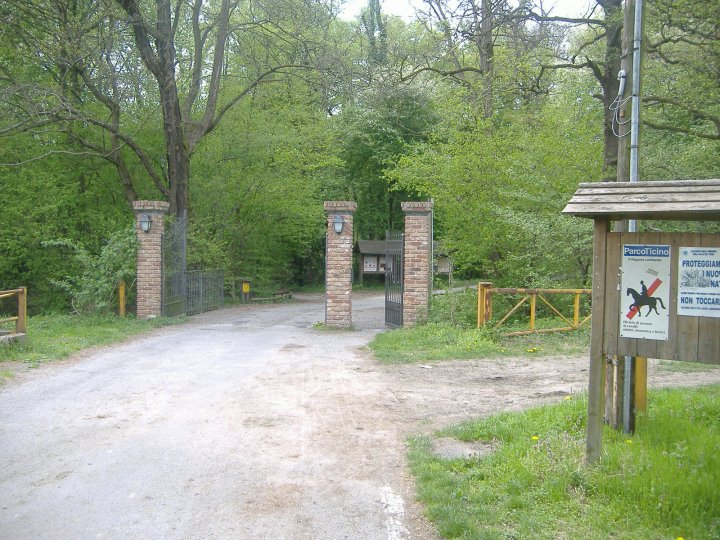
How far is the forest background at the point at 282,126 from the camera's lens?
1480 centimetres

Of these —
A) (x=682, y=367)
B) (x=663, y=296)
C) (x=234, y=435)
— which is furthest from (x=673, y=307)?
(x=682, y=367)

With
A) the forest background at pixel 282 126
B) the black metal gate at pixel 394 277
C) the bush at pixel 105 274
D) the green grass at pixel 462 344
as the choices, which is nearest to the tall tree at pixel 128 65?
the forest background at pixel 282 126

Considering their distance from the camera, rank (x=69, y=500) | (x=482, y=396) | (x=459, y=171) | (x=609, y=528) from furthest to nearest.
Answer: (x=459, y=171)
(x=482, y=396)
(x=69, y=500)
(x=609, y=528)

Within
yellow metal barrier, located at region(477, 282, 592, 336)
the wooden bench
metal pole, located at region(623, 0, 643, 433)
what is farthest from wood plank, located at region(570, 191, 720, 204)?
the wooden bench

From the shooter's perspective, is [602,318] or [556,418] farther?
[556,418]

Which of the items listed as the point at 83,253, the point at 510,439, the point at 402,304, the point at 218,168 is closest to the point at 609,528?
the point at 510,439

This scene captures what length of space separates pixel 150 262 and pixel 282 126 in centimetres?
1367

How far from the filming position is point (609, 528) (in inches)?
176

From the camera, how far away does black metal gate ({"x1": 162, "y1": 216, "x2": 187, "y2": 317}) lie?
18125 mm

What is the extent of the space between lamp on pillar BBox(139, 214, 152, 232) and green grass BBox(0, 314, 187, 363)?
2.41 meters

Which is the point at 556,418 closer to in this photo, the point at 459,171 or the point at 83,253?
the point at 459,171

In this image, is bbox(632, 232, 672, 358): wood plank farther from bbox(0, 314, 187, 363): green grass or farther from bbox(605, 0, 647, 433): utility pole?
bbox(0, 314, 187, 363): green grass

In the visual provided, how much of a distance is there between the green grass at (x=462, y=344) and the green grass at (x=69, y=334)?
5793mm

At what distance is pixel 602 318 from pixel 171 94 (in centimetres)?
1777
